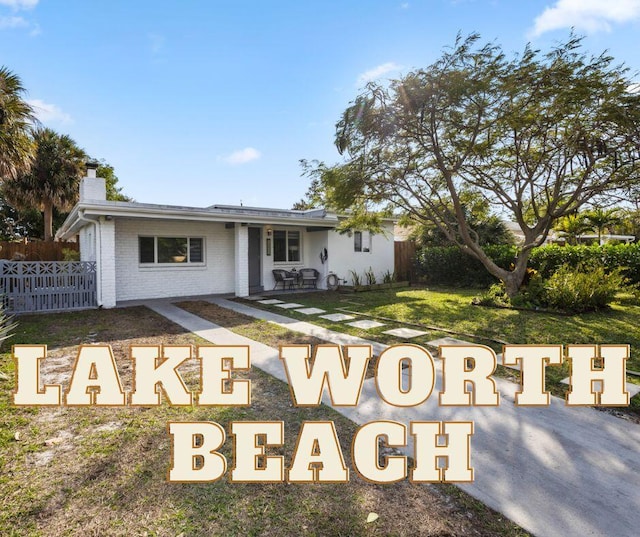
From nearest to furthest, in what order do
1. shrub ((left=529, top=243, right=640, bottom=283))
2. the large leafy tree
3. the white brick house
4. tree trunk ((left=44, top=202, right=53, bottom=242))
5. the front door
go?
the large leafy tree < the white brick house < shrub ((left=529, top=243, right=640, bottom=283)) < the front door < tree trunk ((left=44, top=202, right=53, bottom=242))

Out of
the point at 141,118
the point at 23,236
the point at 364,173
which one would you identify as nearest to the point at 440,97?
the point at 364,173

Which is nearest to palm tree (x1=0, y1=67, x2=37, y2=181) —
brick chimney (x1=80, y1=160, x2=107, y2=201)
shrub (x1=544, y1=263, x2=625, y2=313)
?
brick chimney (x1=80, y1=160, x2=107, y2=201)

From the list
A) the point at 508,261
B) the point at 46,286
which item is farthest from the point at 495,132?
the point at 46,286

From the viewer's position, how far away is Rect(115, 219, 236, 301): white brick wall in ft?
34.9

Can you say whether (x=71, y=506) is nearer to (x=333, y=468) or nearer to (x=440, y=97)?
(x=333, y=468)

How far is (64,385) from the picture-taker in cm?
415

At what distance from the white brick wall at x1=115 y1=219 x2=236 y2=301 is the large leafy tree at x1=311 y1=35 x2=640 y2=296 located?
396 cm

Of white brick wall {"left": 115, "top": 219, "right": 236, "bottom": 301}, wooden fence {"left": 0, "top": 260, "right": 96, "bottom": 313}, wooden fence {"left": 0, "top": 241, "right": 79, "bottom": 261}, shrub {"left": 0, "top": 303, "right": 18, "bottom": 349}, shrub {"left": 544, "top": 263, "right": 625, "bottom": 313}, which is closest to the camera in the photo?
shrub {"left": 0, "top": 303, "right": 18, "bottom": 349}

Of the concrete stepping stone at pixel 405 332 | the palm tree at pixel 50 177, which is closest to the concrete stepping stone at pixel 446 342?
the concrete stepping stone at pixel 405 332

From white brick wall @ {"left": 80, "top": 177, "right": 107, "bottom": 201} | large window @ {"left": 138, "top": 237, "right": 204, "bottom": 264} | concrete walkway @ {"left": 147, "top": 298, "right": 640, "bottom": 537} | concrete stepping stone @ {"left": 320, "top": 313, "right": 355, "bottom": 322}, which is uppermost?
white brick wall @ {"left": 80, "top": 177, "right": 107, "bottom": 201}

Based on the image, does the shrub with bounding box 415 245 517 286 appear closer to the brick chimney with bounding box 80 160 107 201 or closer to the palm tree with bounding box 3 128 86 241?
the brick chimney with bounding box 80 160 107 201

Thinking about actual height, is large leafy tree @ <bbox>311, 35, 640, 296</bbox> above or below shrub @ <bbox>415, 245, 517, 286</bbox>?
above

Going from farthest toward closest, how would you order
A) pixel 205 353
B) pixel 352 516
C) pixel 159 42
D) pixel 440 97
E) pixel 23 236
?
pixel 23 236
pixel 159 42
pixel 440 97
pixel 205 353
pixel 352 516

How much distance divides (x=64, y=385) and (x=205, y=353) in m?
1.81
